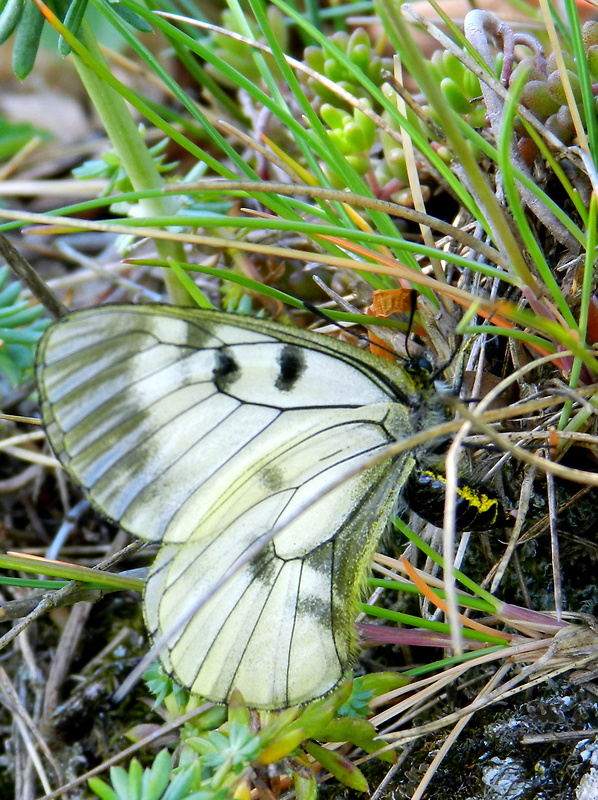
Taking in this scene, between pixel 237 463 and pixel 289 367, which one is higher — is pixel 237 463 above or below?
below

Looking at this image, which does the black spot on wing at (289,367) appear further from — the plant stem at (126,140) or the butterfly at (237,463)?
the plant stem at (126,140)

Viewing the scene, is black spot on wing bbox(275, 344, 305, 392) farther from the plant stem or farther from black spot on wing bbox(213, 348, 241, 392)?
the plant stem

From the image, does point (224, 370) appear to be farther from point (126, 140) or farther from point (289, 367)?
point (126, 140)

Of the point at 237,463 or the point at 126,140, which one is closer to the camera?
the point at 237,463

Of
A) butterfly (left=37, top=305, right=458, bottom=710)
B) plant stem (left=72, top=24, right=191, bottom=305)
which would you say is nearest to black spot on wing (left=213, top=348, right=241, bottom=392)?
butterfly (left=37, top=305, right=458, bottom=710)

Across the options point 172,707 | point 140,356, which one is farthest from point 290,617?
point 140,356

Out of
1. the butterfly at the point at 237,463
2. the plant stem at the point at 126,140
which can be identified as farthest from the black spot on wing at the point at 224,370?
the plant stem at the point at 126,140

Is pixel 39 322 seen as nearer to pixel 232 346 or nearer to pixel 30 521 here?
pixel 30 521

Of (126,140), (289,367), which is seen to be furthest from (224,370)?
(126,140)
